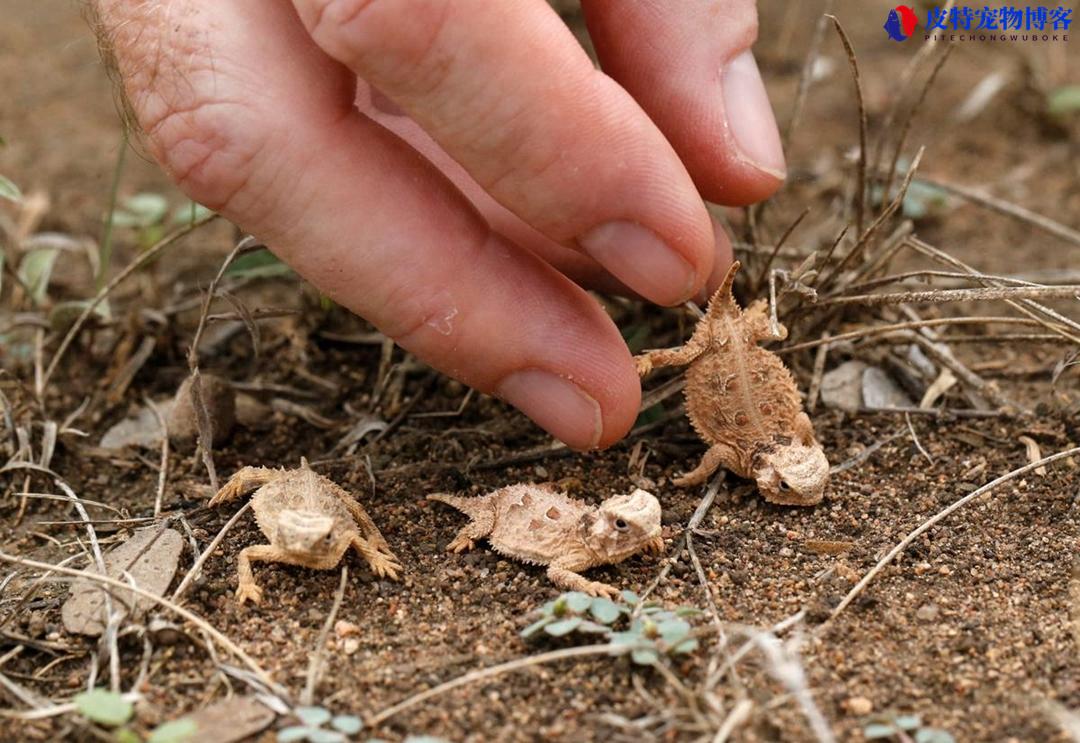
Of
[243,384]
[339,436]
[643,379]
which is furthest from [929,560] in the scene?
[243,384]

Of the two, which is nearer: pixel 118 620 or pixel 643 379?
pixel 118 620

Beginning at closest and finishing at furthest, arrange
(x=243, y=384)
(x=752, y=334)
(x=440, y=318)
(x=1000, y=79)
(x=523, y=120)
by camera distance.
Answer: (x=523, y=120), (x=440, y=318), (x=752, y=334), (x=243, y=384), (x=1000, y=79)

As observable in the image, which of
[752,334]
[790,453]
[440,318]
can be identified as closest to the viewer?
[440,318]

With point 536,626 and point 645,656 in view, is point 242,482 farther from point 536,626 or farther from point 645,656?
point 645,656

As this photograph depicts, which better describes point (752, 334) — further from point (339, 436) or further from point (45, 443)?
point (45, 443)

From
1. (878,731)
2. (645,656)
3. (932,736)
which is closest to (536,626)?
(645,656)

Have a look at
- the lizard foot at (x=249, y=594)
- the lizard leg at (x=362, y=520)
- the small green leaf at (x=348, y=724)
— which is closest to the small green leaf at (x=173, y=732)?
the small green leaf at (x=348, y=724)
